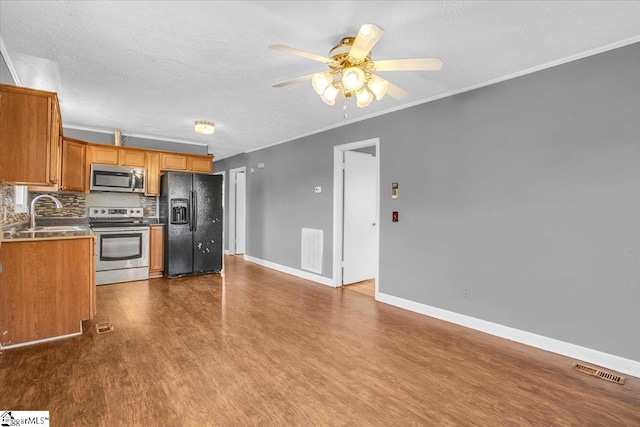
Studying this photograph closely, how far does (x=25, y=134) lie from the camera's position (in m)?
2.48

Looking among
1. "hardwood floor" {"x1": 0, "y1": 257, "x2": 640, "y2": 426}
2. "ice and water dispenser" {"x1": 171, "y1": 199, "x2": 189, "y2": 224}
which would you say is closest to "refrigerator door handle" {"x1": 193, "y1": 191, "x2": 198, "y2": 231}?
"ice and water dispenser" {"x1": 171, "y1": 199, "x2": 189, "y2": 224}

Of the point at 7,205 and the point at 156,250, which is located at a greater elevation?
the point at 7,205

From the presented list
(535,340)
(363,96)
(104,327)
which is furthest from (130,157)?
(535,340)

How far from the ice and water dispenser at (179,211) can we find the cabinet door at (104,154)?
1118 mm

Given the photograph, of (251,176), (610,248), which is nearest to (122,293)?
(251,176)

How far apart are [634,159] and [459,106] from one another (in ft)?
5.03

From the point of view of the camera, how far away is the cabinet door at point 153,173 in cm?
532

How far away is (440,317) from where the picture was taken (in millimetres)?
3486

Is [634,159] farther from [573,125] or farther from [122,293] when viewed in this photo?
[122,293]

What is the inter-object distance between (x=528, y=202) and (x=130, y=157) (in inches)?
222

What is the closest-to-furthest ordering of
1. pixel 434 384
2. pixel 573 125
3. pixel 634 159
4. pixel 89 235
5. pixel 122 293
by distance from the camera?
pixel 434 384 < pixel 634 159 < pixel 573 125 < pixel 89 235 < pixel 122 293

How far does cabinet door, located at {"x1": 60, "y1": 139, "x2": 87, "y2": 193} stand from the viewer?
4.35 metres

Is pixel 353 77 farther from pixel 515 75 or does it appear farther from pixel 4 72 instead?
pixel 4 72

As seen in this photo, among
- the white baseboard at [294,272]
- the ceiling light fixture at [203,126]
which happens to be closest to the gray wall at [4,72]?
the ceiling light fixture at [203,126]
